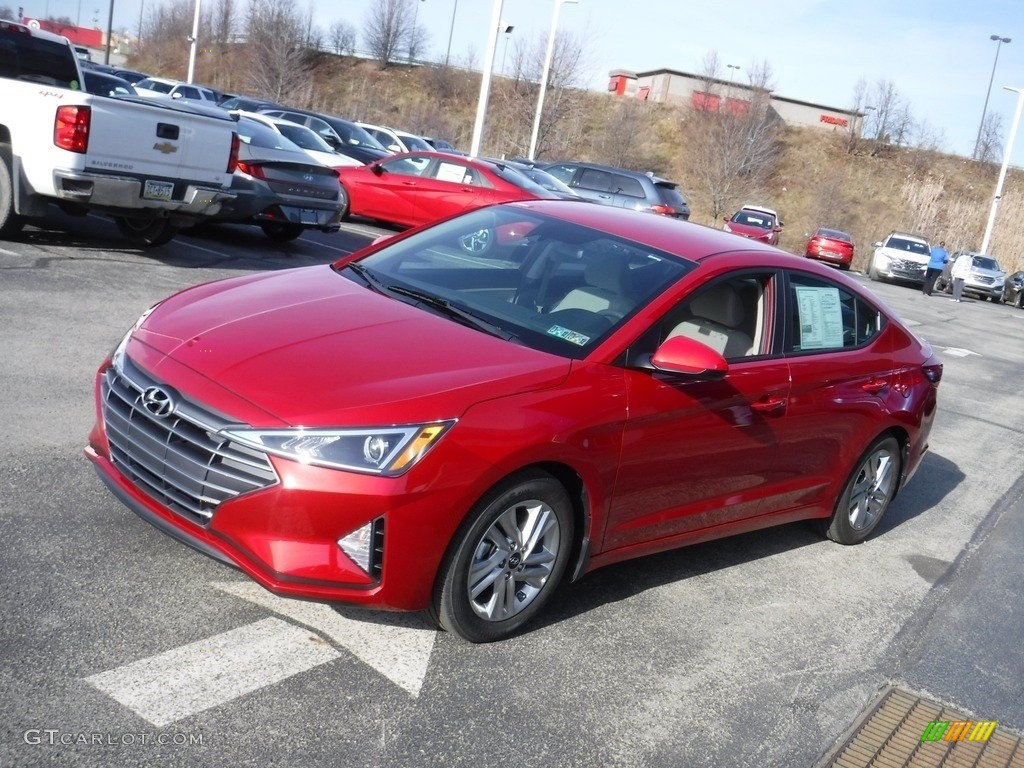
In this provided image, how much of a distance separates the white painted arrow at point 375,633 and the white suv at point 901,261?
3170cm

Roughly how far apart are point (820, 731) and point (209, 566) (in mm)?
2402

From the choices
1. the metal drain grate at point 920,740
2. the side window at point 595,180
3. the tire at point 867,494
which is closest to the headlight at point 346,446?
the metal drain grate at point 920,740

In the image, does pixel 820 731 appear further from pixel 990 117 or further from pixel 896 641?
pixel 990 117

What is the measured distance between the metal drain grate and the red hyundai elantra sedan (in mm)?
1149

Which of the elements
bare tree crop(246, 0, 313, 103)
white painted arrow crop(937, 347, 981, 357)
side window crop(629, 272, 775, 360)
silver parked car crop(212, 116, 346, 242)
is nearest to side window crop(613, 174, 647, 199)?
white painted arrow crop(937, 347, 981, 357)

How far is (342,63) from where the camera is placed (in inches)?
3169

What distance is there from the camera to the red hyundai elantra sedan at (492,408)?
12.1 ft

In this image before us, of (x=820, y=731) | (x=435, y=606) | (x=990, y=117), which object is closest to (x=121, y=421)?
(x=435, y=606)

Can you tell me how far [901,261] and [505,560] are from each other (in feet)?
106

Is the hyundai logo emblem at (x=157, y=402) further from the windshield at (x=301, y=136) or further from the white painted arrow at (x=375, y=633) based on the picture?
the windshield at (x=301, y=136)

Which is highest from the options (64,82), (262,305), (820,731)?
(64,82)

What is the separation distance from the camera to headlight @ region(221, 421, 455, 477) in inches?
143

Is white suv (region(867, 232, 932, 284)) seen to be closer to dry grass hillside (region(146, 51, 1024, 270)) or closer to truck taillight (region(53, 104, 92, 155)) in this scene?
dry grass hillside (region(146, 51, 1024, 270))

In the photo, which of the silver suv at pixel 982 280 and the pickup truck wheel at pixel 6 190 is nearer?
the pickup truck wheel at pixel 6 190
